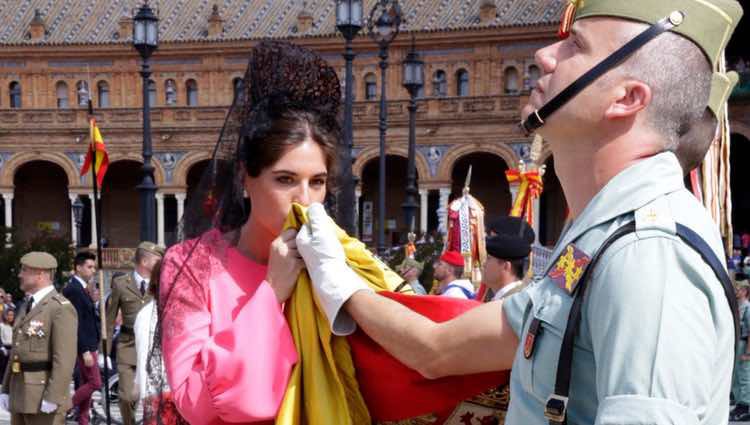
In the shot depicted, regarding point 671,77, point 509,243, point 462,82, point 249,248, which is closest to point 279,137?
point 249,248

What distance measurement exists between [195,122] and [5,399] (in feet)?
112

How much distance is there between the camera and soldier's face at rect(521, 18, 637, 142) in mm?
1478

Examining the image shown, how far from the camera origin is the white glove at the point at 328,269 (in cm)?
202

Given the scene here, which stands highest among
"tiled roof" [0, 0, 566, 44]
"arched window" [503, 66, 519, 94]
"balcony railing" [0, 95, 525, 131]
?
"tiled roof" [0, 0, 566, 44]

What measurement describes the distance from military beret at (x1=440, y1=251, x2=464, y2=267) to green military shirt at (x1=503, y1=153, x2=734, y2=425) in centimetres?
645

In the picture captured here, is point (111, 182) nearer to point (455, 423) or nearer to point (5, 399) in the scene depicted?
point (5, 399)

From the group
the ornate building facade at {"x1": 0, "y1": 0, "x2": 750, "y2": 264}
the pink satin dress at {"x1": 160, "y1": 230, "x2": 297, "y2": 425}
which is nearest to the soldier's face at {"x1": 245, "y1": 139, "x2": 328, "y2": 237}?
the pink satin dress at {"x1": 160, "y1": 230, "x2": 297, "y2": 425}

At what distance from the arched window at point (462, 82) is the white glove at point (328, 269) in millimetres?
38753

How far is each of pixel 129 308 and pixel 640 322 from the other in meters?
8.33

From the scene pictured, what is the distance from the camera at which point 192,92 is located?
4362 cm

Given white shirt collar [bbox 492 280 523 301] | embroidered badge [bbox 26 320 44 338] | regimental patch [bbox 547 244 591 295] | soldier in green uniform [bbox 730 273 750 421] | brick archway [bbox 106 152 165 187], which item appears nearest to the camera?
regimental patch [bbox 547 244 591 295]

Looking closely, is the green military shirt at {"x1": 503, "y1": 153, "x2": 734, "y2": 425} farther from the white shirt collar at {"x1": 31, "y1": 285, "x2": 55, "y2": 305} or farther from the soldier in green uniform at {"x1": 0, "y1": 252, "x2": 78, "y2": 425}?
the white shirt collar at {"x1": 31, "y1": 285, "x2": 55, "y2": 305}

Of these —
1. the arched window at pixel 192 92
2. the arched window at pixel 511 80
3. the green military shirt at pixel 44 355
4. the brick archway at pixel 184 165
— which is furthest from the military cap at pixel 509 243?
the arched window at pixel 192 92

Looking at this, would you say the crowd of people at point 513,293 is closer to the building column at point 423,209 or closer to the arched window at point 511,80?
the building column at point 423,209
